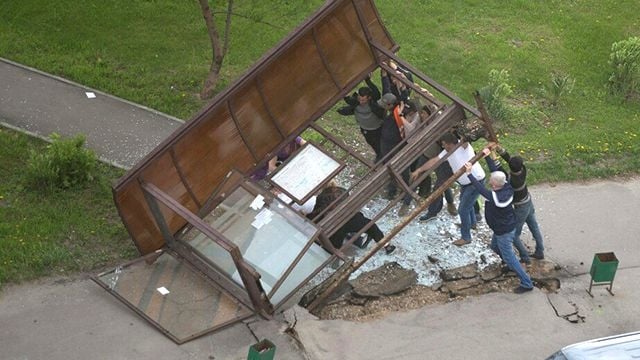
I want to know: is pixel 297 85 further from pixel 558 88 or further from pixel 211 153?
pixel 558 88

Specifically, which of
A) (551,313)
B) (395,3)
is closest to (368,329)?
(551,313)

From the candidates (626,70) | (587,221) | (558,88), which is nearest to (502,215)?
(587,221)

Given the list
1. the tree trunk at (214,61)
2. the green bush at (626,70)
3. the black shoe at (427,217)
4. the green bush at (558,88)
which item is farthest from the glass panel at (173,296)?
the green bush at (626,70)

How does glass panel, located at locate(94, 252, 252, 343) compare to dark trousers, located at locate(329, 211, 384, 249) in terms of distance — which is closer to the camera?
glass panel, located at locate(94, 252, 252, 343)

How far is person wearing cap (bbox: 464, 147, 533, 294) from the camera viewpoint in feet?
28.9

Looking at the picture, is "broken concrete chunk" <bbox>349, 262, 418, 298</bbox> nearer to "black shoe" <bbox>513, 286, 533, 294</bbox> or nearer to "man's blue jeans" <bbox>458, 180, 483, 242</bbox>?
"man's blue jeans" <bbox>458, 180, 483, 242</bbox>

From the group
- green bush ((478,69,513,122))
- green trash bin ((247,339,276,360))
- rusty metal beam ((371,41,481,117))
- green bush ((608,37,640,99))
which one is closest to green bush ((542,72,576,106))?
green bush ((608,37,640,99))

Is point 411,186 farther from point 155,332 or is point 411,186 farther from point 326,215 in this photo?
point 155,332

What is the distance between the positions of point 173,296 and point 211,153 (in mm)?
1639

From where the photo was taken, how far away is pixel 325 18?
9.61 meters

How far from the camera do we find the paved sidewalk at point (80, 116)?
1120 centimetres

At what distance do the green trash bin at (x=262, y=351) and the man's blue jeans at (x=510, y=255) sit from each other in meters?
2.86

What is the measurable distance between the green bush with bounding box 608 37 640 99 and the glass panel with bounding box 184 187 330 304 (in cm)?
671

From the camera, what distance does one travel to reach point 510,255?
9.12m
